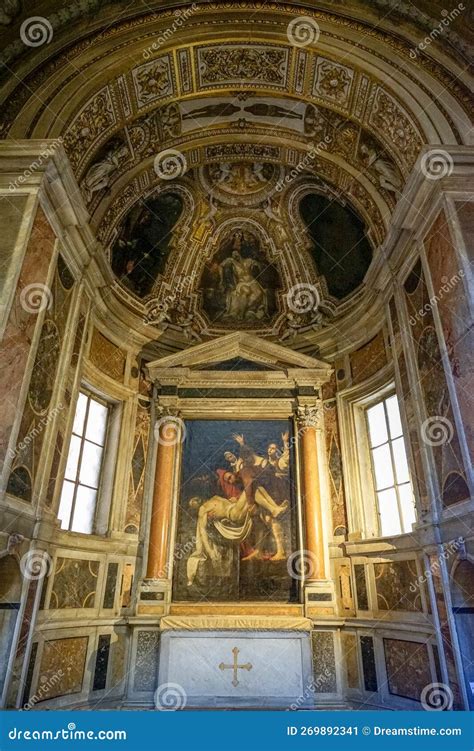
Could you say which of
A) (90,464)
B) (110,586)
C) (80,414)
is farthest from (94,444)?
(110,586)

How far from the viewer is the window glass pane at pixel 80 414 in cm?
808

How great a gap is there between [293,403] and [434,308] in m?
3.64

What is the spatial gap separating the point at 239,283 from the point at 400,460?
510 cm

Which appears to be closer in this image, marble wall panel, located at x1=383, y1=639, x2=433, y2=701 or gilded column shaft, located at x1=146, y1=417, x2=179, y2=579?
marble wall panel, located at x1=383, y1=639, x2=433, y2=701

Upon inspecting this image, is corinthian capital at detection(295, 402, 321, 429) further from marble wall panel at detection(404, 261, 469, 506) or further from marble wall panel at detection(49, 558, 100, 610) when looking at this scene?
marble wall panel at detection(49, 558, 100, 610)

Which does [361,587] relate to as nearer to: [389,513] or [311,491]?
[389,513]

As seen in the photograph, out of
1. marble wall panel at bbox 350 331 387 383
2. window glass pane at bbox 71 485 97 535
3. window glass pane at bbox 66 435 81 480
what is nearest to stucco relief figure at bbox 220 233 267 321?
marble wall panel at bbox 350 331 387 383

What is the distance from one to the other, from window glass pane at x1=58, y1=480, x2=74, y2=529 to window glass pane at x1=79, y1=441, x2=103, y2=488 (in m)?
0.34

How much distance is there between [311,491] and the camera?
838cm

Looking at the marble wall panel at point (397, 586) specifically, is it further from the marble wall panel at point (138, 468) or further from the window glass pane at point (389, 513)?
the marble wall panel at point (138, 468)

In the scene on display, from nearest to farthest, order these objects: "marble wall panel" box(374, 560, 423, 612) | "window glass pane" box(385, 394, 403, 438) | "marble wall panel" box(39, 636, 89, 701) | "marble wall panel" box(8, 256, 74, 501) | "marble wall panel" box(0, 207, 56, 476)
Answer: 1. "marble wall panel" box(0, 207, 56, 476)
2. "marble wall panel" box(8, 256, 74, 501)
3. "marble wall panel" box(39, 636, 89, 701)
4. "marble wall panel" box(374, 560, 423, 612)
5. "window glass pane" box(385, 394, 403, 438)

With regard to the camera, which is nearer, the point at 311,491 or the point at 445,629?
the point at 445,629

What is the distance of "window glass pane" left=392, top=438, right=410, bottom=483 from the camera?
7668 millimetres

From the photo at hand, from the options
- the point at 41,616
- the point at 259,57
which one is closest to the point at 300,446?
the point at 41,616
